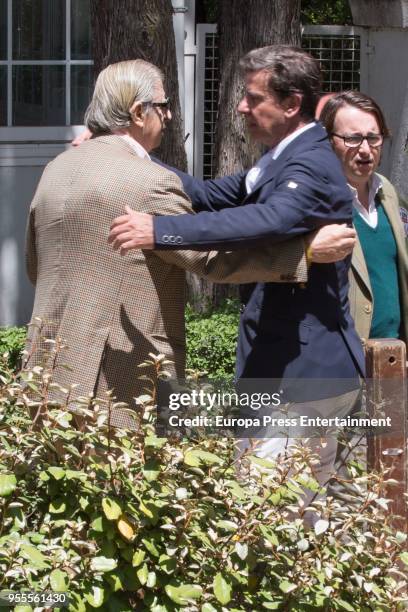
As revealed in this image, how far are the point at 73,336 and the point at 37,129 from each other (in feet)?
24.9

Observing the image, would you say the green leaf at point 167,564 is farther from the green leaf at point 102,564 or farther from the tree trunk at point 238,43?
the tree trunk at point 238,43

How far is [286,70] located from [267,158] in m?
0.27

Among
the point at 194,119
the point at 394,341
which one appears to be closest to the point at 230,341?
the point at 194,119

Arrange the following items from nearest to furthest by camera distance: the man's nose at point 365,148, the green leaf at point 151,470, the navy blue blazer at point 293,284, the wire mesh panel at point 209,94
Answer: the green leaf at point 151,470
the navy blue blazer at point 293,284
the man's nose at point 365,148
the wire mesh panel at point 209,94

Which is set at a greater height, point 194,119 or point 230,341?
point 194,119

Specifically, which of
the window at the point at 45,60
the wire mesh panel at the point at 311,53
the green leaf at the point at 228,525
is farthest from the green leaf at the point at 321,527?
the window at the point at 45,60

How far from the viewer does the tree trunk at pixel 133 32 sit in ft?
24.0

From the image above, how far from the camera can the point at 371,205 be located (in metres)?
4.27

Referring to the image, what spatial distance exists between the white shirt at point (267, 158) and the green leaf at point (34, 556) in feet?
4.76

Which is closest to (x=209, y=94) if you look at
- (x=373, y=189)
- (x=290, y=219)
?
(x=373, y=189)

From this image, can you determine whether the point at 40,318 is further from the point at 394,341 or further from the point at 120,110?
the point at 394,341

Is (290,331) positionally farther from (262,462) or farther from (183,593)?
(183,593)

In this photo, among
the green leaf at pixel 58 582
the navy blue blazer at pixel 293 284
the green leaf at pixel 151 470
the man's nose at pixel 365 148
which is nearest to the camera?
the green leaf at pixel 58 582

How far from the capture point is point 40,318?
131 inches
